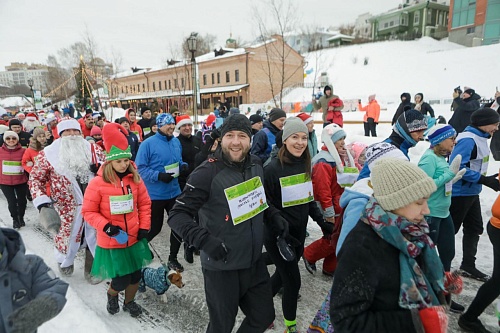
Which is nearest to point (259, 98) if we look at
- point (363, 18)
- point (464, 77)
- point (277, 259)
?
point (464, 77)

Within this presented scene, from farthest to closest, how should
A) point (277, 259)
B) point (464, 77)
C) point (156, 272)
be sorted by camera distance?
1. point (464, 77)
2. point (156, 272)
3. point (277, 259)

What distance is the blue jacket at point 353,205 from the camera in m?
1.71

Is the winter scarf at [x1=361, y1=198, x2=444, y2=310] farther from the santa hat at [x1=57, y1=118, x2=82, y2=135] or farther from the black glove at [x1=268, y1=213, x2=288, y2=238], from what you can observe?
the santa hat at [x1=57, y1=118, x2=82, y2=135]

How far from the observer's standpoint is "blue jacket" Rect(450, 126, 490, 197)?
3.70 m

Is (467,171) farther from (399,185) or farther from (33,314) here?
(33,314)

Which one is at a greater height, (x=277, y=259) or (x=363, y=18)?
(x=363, y=18)

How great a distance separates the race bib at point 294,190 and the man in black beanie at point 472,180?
83.9 inches

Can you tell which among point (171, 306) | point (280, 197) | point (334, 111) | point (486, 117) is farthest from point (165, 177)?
point (334, 111)

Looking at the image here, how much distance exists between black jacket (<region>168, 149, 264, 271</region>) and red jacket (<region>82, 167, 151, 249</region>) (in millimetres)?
1261

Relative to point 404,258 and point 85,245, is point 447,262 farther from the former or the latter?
point 85,245

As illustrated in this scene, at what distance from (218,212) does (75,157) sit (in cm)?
278

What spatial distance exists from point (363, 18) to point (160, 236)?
9154 centimetres

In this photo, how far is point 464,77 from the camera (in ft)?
100

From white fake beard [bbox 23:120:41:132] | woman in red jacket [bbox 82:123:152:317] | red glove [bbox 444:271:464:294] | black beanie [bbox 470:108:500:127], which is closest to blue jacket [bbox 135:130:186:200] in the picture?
woman in red jacket [bbox 82:123:152:317]
